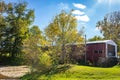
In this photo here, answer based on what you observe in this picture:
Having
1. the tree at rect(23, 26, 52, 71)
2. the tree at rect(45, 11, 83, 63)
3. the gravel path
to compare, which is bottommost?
the gravel path

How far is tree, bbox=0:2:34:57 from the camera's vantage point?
140ft

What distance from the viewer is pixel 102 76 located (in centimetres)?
2264

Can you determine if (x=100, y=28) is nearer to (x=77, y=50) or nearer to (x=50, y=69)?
(x=77, y=50)

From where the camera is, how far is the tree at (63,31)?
3075cm

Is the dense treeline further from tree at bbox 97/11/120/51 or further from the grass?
tree at bbox 97/11/120/51

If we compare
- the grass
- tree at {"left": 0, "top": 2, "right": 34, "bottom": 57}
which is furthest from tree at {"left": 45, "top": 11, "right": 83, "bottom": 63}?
tree at {"left": 0, "top": 2, "right": 34, "bottom": 57}

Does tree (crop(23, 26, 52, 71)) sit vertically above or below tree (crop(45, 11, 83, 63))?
below

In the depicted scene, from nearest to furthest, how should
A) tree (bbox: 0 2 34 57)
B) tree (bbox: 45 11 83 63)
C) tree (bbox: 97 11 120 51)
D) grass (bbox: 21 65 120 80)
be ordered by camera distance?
grass (bbox: 21 65 120 80)
tree (bbox: 45 11 83 63)
tree (bbox: 0 2 34 57)
tree (bbox: 97 11 120 51)

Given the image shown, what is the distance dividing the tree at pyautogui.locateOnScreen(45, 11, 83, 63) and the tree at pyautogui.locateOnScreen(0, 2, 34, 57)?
42.8ft

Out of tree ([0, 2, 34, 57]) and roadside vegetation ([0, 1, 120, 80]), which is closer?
roadside vegetation ([0, 1, 120, 80])

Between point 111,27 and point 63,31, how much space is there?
3160cm

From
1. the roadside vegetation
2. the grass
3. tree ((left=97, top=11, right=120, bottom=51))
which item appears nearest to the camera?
the grass

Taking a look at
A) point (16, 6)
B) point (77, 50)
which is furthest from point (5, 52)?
point (77, 50)

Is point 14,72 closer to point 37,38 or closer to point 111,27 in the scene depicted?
point 37,38
